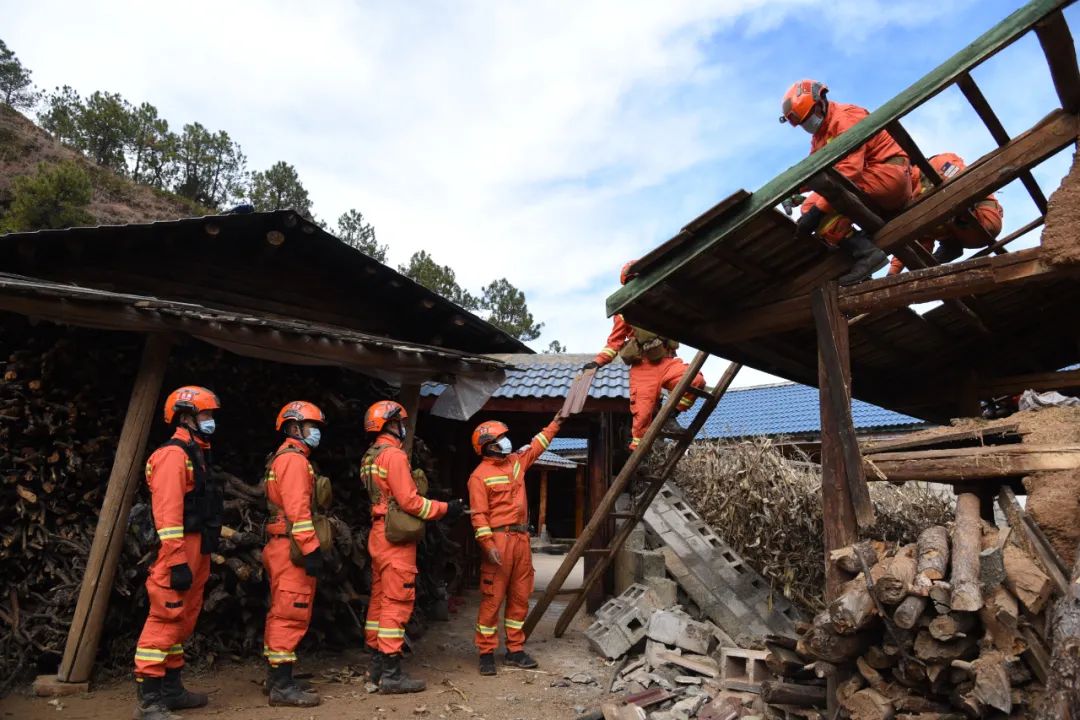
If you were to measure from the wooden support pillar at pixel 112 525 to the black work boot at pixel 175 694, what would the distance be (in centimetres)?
74

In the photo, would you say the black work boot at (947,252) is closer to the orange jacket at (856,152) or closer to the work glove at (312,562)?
the orange jacket at (856,152)

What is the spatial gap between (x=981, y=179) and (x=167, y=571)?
5816 mm

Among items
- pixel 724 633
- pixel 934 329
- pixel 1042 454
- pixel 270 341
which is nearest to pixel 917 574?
pixel 1042 454

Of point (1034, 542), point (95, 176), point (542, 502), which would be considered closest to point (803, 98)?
point (1034, 542)

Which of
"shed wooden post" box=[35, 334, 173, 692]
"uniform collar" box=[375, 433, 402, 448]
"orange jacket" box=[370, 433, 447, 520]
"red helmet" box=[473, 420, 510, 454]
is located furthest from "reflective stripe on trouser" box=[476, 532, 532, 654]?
"shed wooden post" box=[35, 334, 173, 692]

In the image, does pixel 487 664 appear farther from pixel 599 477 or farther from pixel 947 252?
pixel 947 252

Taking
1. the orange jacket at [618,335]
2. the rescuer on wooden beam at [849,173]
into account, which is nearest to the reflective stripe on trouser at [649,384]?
the orange jacket at [618,335]

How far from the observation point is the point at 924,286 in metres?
4.07

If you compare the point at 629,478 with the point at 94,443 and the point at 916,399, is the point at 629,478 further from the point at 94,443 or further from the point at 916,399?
the point at 94,443

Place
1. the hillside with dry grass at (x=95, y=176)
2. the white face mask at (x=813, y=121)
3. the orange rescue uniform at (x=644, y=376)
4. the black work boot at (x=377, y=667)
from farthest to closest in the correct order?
the hillside with dry grass at (x=95, y=176) → the orange rescue uniform at (x=644, y=376) → the black work boot at (x=377, y=667) → the white face mask at (x=813, y=121)

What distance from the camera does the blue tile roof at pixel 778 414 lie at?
1717cm

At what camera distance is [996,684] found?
319 centimetres

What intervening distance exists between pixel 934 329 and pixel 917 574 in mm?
3215

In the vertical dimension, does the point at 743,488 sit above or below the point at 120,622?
above
